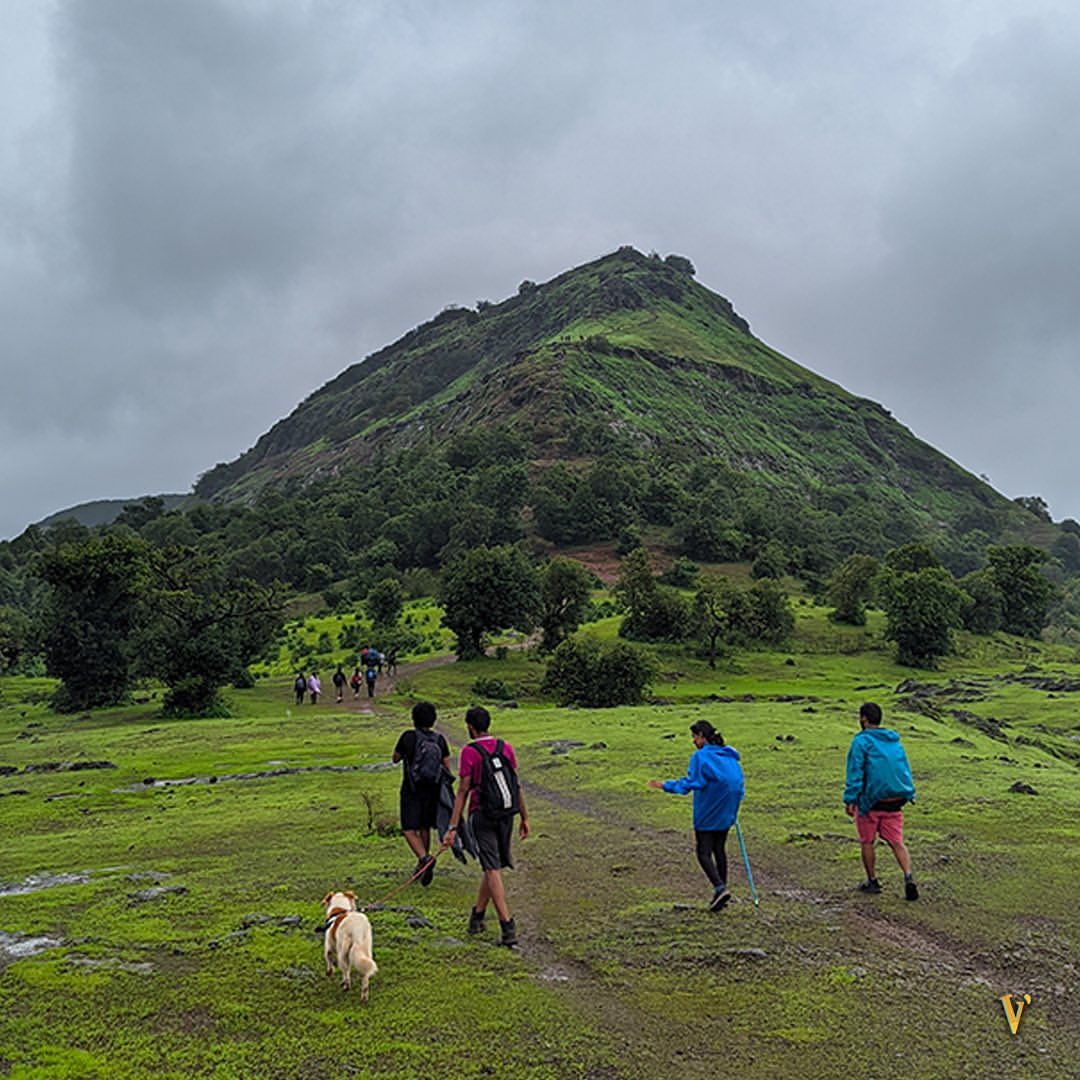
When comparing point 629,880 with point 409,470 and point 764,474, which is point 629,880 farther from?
point 764,474

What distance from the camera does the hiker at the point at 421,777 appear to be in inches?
415

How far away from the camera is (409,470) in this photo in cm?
14612

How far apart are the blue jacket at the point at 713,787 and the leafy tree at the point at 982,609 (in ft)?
260

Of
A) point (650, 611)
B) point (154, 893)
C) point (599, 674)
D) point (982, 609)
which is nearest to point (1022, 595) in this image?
point (982, 609)

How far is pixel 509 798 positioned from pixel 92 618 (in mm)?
41238

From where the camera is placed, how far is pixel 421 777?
10.6 metres

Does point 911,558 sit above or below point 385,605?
above

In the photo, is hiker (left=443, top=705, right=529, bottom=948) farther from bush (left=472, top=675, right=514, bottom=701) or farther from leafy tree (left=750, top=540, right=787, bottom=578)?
leafy tree (left=750, top=540, right=787, bottom=578)

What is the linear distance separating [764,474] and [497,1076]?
17388cm

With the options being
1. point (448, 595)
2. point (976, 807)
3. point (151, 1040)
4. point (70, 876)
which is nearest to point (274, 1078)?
point (151, 1040)

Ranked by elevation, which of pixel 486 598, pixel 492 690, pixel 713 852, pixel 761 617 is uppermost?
pixel 486 598

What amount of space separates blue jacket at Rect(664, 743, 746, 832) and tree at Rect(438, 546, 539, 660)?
4673 centimetres

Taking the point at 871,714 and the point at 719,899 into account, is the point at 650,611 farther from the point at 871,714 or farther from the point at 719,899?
the point at 719,899

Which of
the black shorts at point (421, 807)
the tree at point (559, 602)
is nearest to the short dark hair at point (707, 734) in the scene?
the black shorts at point (421, 807)
